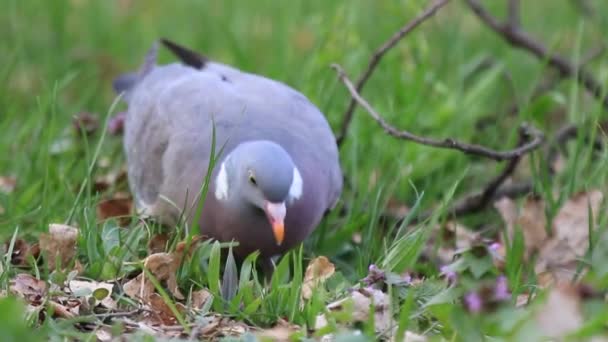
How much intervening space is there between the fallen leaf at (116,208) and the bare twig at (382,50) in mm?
911

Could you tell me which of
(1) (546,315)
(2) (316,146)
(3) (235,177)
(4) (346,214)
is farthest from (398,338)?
(4) (346,214)

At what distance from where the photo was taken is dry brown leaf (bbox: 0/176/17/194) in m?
3.92

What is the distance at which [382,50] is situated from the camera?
13.7ft

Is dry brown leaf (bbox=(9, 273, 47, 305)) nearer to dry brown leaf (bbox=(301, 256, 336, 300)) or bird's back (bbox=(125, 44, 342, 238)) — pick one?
bird's back (bbox=(125, 44, 342, 238))

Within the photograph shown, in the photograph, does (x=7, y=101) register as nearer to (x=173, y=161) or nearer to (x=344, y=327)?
(x=173, y=161)

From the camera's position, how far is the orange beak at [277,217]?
3.29 m

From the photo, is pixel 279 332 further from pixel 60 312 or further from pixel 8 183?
pixel 8 183

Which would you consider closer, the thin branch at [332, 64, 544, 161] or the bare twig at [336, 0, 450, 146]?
the thin branch at [332, 64, 544, 161]

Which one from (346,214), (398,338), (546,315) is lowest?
(346,214)

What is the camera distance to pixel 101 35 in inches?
239

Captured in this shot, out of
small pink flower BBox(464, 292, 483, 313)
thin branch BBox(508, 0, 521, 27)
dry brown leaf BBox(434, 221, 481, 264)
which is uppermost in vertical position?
thin branch BBox(508, 0, 521, 27)

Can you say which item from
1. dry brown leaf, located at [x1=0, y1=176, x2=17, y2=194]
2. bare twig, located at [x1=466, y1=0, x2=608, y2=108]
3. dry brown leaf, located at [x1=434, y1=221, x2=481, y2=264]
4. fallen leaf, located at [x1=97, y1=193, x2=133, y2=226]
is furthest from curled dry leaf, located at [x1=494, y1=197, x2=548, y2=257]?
dry brown leaf, located at [x1=0, y1=176, x2=17, y2=194]

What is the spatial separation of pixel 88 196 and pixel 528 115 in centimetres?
198

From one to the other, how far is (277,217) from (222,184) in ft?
0.93
